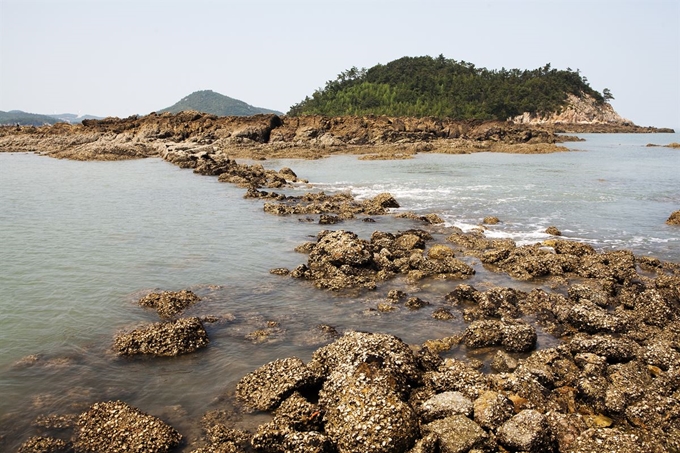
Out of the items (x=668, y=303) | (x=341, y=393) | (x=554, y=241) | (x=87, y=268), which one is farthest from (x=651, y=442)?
(x=87, y=268)

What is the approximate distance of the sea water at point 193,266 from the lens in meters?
9.51

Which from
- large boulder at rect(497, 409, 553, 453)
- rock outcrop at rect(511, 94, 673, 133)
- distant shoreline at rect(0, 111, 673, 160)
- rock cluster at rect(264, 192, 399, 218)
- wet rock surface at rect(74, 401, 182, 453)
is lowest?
wet rock surface at rect(74, 401, 182, 453)

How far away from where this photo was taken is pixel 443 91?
502 feet

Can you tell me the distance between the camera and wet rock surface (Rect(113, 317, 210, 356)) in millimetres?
10570

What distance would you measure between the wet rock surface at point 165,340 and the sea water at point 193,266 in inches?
9.4

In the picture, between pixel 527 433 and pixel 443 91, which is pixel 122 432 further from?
pixel 443 91

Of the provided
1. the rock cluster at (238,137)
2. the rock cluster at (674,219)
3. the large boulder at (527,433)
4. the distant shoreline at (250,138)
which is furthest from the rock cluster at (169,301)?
the rock cluster at (238,137)

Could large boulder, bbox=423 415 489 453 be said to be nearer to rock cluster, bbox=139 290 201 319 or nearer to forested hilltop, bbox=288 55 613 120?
rock cluster, bbox=139 290 201 319

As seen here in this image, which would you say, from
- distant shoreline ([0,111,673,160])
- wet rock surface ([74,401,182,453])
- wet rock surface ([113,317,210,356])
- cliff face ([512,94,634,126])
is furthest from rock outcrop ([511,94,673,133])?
wet rock surface ([74,401,182,453])

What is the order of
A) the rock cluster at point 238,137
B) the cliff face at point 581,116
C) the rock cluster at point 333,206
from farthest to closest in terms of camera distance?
the cliff face at point 581,116 → the rock cluster at point 238,137 → the rock cluster at point 333,206

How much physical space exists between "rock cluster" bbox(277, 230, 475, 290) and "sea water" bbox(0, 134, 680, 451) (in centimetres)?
64

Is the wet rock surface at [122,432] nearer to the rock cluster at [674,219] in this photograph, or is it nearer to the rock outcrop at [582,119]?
the rock cluster at [674,219]

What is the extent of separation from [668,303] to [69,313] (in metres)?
16.5

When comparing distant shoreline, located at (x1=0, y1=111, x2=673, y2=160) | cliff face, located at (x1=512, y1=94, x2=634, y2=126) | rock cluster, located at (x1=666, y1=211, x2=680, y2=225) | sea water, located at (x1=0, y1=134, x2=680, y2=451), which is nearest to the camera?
sea water, located at (x1=0, y1=134, x2=680, y2=451)
